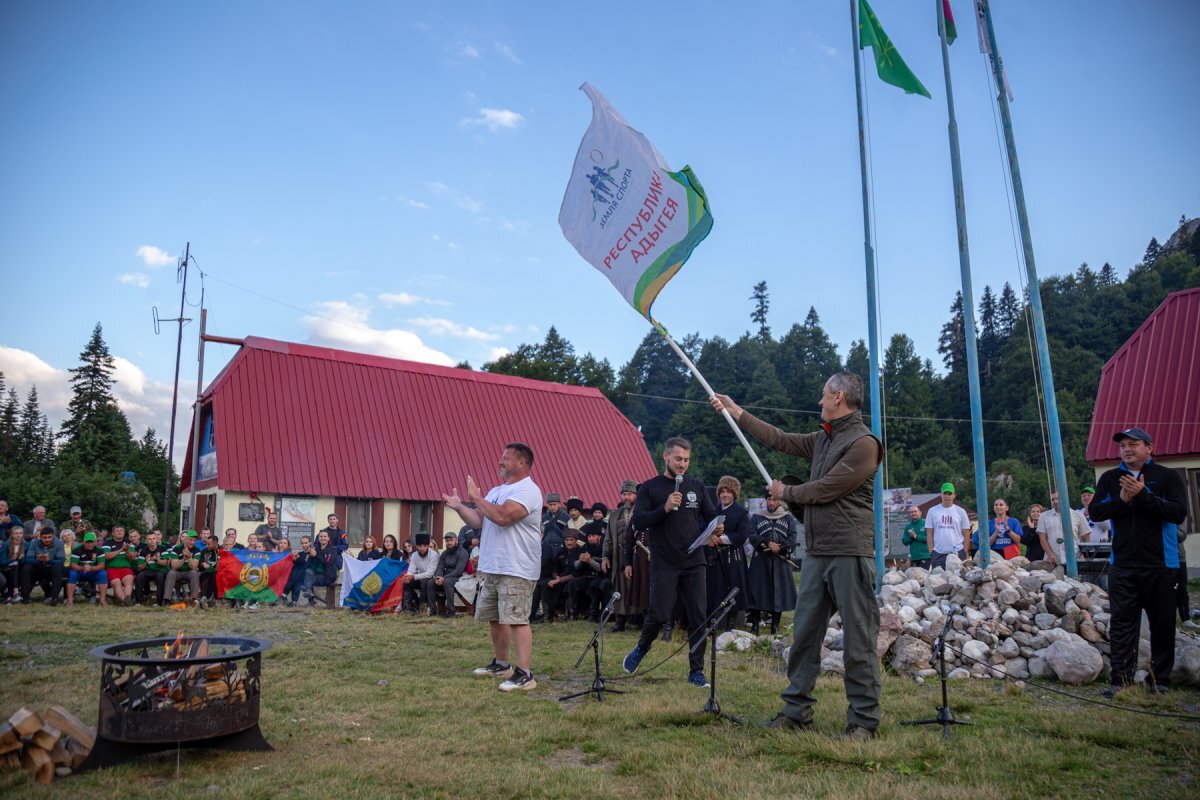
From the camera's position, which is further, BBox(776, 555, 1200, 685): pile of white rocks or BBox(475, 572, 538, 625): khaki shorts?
BBox(776, 555, 1200, 685): pile of white rocks

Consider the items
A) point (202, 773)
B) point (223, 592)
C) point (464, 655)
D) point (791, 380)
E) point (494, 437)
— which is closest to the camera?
point (202, 773)

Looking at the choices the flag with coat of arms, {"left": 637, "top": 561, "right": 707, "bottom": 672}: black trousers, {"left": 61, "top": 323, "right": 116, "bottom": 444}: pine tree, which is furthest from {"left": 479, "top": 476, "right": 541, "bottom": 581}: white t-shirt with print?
{"left": 61, "top": 323, "right": 116, "bottom": 444}: pine tree

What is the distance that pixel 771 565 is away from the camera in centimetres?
1067

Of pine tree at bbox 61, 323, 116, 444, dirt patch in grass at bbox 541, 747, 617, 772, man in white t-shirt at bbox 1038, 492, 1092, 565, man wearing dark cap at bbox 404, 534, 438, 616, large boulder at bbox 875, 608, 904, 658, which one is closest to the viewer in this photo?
dirt patch in grass at bbox 541, 747, 617, 772

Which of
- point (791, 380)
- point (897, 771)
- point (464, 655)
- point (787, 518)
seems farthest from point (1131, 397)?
point (791, 380)

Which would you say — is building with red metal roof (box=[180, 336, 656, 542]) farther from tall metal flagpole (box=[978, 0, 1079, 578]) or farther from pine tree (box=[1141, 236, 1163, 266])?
pine tree (box=[1141, 236, 1163, 266])

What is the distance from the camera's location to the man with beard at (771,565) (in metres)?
10.6

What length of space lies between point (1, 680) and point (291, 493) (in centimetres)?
1705

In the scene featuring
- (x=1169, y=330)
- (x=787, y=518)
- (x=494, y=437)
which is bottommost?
(x=787, y=518)

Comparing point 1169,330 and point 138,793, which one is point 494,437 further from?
point 138,793

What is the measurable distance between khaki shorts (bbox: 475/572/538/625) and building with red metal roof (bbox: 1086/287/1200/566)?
66.6 ft

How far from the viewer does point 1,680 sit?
6.84 metres

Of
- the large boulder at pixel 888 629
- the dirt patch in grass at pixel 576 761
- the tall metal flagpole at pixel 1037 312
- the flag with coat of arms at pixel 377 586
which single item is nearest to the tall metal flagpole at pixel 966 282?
the tall metal flagpole at pixel 1037 312

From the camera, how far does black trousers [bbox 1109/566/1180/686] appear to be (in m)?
6.28
